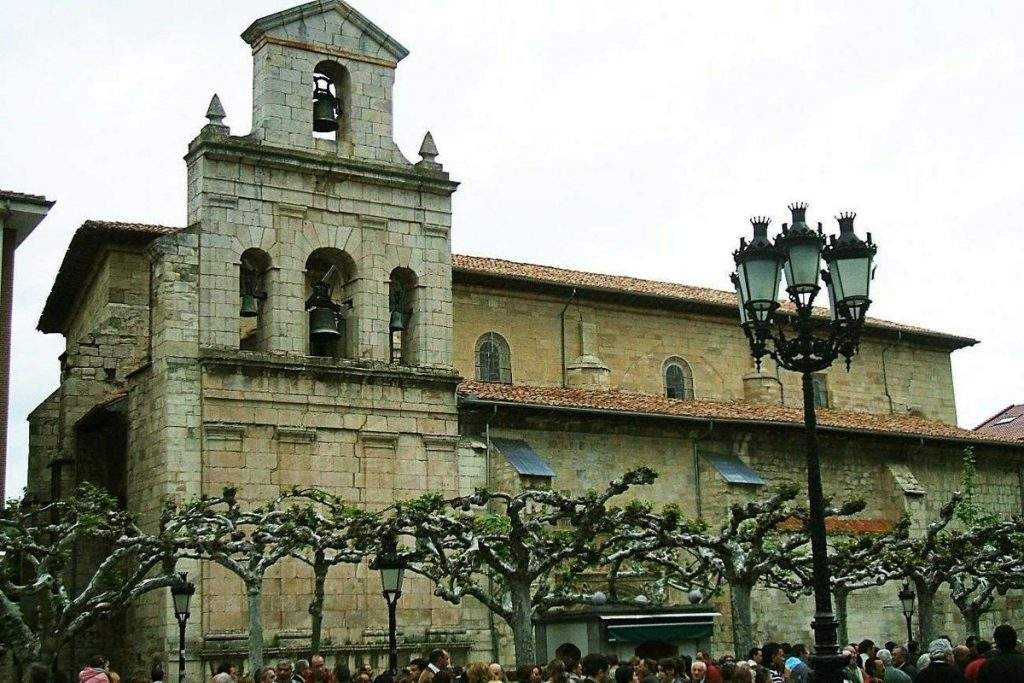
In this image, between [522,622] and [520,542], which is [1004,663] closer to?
[520,542]

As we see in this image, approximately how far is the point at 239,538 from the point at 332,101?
33.3 feet

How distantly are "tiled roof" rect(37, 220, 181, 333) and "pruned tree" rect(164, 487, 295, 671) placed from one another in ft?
22.6

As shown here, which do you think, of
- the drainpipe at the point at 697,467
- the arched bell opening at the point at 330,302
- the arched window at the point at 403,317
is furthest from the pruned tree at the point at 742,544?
the drainpipe at the point at 697,467

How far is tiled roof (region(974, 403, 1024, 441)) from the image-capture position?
185 ft

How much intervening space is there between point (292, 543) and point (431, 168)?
32.2 ft

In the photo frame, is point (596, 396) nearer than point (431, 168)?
A: No

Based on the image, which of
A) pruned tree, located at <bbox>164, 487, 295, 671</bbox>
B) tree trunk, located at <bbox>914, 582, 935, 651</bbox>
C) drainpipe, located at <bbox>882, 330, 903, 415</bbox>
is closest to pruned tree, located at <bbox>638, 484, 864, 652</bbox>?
tree trunk, located at <bbox>914, 582, 935, 651</bbox>

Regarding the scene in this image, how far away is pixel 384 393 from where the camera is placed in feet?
94.4

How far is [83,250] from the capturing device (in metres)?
32.8

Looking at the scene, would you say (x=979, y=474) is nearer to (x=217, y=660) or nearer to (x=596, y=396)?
(x=596, y=396)

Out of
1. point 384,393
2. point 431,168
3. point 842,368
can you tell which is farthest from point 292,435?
point 842,368

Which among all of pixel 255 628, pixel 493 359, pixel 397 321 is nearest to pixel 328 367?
pixel 397 321

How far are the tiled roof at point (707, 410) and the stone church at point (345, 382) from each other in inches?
5.5

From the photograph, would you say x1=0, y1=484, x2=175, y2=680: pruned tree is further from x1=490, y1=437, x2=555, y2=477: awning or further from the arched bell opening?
x1=490, y1=437, x2=555, y2=477: awning
